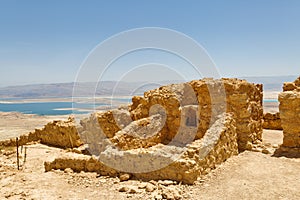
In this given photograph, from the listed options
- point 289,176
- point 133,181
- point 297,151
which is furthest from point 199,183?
point 297,151

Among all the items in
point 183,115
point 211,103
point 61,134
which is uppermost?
point 211,103

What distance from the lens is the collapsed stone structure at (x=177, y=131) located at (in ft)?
25.9

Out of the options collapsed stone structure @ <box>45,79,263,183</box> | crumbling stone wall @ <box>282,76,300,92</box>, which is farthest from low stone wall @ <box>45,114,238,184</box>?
crumbling stone wall @ <box>282,76,300,92</box>

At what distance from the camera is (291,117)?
9.73 meters

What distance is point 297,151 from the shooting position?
9.52m

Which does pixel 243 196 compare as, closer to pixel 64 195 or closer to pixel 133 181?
pixel 133 181

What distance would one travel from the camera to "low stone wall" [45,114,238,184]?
7551 mm

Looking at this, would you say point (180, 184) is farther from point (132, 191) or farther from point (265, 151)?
point (265, 151)

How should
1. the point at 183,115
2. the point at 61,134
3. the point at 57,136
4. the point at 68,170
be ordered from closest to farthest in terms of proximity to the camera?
the point at 68,170, the point at 183,115, the point at 61,134, the point at 57,136

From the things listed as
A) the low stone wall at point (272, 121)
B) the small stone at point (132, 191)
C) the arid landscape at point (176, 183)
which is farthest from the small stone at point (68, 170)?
the low stone wall at point (272, 121)

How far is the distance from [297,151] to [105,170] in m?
7.11

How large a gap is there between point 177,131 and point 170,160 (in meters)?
3.82

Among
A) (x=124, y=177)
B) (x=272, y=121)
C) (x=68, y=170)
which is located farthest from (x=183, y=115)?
(x=272, y=121)

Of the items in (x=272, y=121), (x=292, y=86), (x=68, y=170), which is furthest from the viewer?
(x=272, y=121)
